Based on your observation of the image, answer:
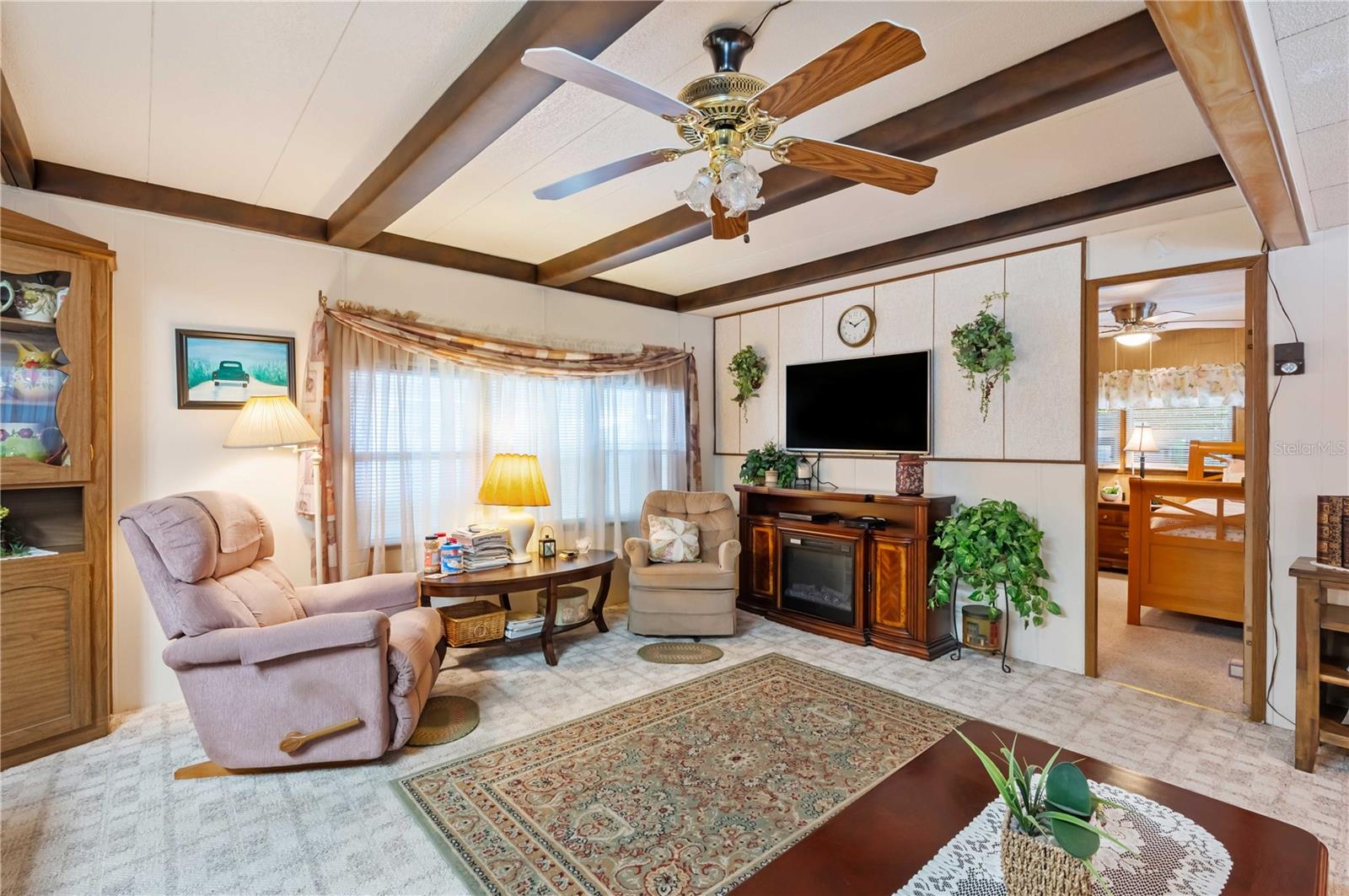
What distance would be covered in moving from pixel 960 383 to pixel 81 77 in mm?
4440

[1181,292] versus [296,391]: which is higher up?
[1181,292]

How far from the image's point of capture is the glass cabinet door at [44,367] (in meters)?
2.56

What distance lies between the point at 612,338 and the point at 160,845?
388 cm

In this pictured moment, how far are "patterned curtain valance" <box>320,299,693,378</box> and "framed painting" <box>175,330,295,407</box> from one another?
0.37 meters

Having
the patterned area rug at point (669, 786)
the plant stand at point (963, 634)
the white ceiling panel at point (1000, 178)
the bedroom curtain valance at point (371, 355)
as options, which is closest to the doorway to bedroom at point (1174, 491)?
the plant stand at point (963, 634)

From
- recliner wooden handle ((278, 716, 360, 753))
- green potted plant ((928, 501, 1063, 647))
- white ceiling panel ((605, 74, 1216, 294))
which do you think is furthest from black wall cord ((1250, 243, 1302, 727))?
recliner wooden handle ((278, 716, 360, 753))

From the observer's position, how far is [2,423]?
8.35ft

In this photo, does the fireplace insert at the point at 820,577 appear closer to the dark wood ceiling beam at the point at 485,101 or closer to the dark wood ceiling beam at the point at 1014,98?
the dark wood ceiling beam at the point at 1014,98

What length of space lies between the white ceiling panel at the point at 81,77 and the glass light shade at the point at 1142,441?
766 cm

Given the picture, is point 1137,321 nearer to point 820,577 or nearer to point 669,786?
point 820,577

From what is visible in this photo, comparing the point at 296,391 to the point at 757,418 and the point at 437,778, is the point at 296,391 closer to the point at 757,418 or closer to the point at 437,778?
the point at 437,778

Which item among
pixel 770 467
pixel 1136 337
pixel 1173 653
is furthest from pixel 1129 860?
pixel 1136 337

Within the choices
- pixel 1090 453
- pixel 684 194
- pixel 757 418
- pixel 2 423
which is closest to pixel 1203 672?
pixel 1090 453

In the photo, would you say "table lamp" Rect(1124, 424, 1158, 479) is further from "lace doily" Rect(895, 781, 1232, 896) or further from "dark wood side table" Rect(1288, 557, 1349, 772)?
"lace doily" Rect(895, 781, 1232, 896)
